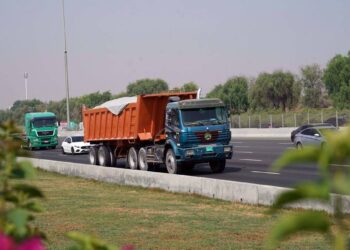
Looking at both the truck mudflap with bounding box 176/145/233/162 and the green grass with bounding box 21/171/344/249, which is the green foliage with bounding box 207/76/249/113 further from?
the green grass with bounding box 21/171/344/249

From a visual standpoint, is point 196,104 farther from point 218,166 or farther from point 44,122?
point 44,122

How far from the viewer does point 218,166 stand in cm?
2678

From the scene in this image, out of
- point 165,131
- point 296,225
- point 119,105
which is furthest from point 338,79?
point 296,225

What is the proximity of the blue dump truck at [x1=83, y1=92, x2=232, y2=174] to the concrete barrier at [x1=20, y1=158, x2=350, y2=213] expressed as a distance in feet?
8.83

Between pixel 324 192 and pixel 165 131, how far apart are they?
2495 cm

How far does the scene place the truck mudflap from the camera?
24.7 m

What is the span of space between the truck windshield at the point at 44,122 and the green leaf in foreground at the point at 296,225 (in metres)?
52.3

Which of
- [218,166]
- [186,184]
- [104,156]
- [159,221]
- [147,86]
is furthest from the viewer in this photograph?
[147,86]

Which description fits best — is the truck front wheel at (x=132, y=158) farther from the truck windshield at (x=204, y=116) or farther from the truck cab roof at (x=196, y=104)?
the truck windshield at (x=204, y=116)

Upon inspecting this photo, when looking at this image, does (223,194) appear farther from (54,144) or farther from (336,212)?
(54,144)

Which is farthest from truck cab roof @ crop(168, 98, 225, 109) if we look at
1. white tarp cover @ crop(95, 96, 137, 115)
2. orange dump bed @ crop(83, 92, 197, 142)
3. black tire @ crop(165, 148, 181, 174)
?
white tarp cover @ crop(95, 96, 137, 115)

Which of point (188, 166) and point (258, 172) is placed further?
point (188, 166)

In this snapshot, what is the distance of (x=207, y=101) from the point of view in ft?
81.9

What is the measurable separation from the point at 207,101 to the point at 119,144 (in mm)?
6428
